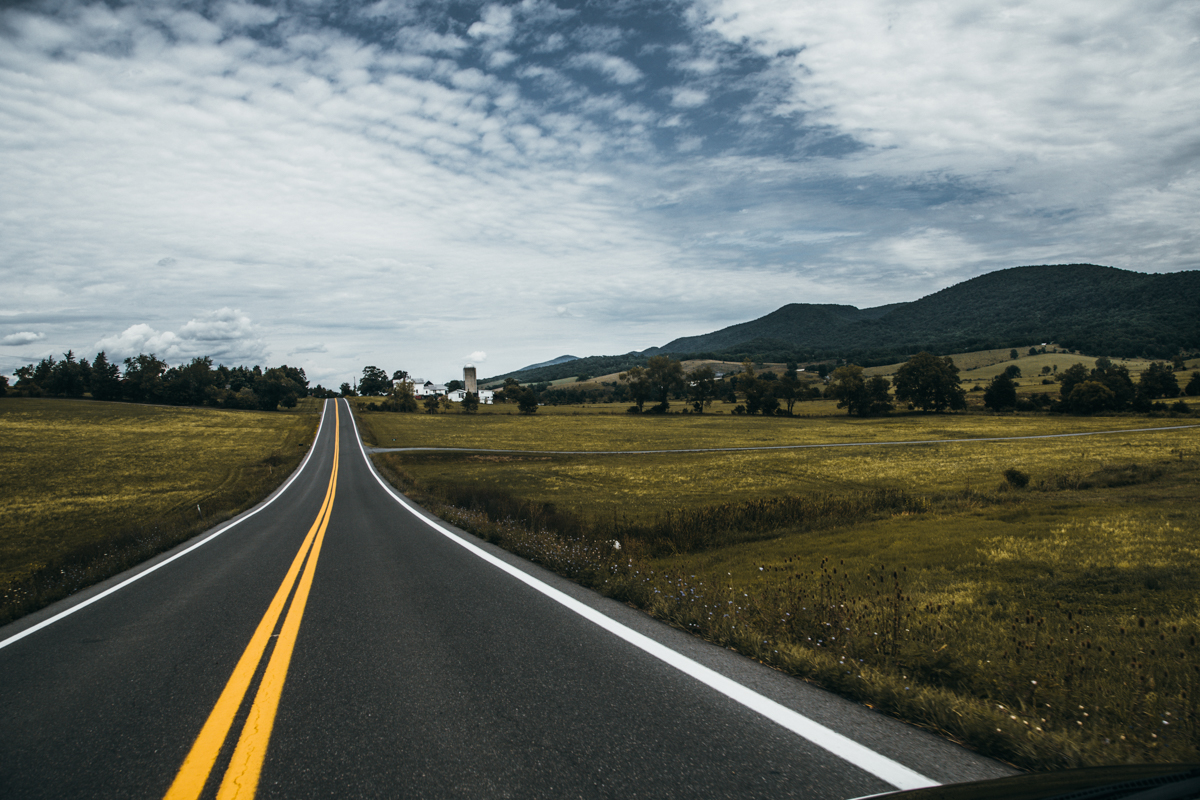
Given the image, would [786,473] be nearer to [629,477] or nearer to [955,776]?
[629,477]

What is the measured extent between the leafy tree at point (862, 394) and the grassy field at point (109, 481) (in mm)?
82423

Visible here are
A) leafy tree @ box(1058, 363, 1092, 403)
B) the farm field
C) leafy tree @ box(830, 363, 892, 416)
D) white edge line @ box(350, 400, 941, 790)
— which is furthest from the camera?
leafy tree @ box(830, 363, 892, 416)

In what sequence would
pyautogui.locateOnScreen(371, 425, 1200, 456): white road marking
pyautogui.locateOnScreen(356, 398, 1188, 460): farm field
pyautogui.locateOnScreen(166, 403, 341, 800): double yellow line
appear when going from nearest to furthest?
pyautogui.locateOnScreen(166, 403, 341, 800): double yellow line, pyautogui.locateOnScreen(371, 425, 1200, 456): white road marking, pyautogui.locateOnScreen(356, 398, 1188, 460): farm field

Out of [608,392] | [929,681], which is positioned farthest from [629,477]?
[608,392]

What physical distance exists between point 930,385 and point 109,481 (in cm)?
10558

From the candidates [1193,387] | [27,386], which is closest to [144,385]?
[27,386]

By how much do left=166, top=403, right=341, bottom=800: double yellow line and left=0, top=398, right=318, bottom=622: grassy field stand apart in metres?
4.86

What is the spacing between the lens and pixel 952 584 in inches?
338

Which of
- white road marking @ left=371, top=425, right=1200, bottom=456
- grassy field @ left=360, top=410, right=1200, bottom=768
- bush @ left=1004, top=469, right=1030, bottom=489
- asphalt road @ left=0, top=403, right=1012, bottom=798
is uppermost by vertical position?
asphalt road @ left=0, top=403, right=1012, bottom=798

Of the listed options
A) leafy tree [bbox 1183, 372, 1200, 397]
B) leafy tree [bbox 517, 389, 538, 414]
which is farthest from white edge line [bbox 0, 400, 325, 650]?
leafy tree [bbox 1183, 372, 1200, 397]

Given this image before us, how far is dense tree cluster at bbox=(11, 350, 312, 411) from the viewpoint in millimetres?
105375

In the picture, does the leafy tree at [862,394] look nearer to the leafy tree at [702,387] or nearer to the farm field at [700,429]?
the farm field at [700,429]

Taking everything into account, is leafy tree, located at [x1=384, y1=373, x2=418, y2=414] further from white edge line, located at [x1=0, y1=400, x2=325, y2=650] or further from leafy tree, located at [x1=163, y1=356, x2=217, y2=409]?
white edge line, located at [x1=0, y1=400, x2=325, y2=650]

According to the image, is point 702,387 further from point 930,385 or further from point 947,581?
point 947,581
